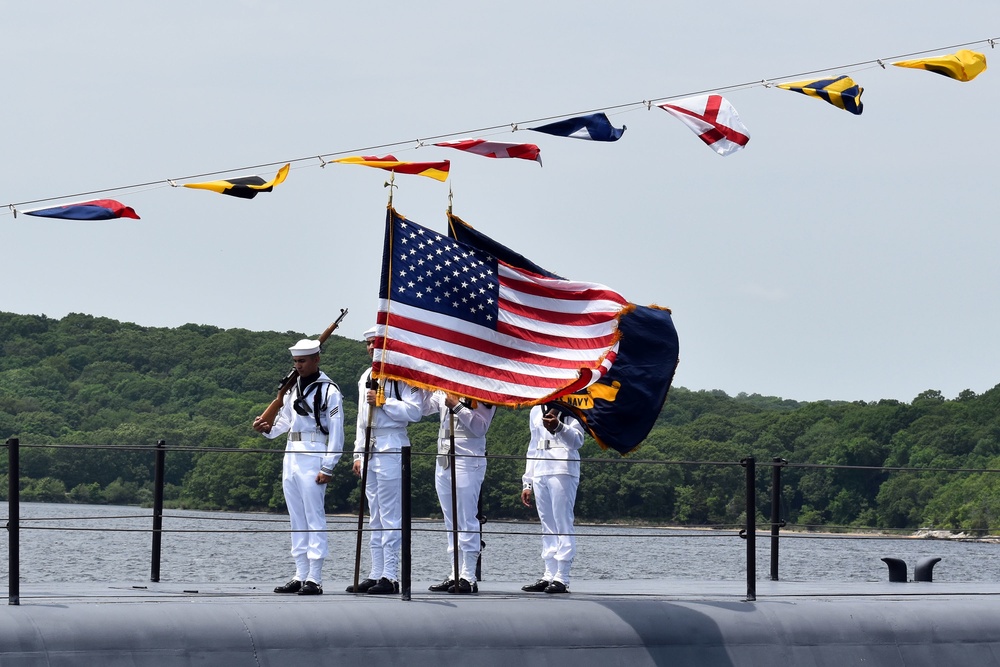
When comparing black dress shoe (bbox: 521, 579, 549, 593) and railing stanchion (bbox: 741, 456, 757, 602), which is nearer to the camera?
railing stanchion (bbox: 741, 456, 757, 602)

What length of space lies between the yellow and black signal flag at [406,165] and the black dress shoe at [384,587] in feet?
9.42

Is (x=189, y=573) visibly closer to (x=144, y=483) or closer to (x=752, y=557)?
(x=144, y=483)

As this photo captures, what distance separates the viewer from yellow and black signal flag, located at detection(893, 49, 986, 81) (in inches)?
431

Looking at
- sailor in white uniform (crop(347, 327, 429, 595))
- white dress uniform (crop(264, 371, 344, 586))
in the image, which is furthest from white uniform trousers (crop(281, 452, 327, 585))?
sailor in white uniform (crop(347, 327, 429, 595))

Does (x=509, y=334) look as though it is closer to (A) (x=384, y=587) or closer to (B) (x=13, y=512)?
(A) (x=384, y=587)

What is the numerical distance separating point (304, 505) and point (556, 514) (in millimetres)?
1946

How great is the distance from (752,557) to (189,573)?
30.3 m

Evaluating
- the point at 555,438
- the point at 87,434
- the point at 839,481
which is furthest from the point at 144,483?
the point at 555,438

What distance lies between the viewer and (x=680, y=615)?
380 inches

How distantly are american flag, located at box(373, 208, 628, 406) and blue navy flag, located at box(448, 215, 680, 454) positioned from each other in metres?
0.30

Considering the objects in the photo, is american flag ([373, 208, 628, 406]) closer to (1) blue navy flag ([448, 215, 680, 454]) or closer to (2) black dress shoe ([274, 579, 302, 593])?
(1) blue navy flag ([448, 215, 680, 454])

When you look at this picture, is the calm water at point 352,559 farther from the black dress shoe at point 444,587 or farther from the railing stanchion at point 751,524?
the black dress shoe at point 444,587

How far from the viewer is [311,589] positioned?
32.3ft

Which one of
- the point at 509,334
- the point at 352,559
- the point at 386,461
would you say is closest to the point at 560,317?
the point at 509,334
